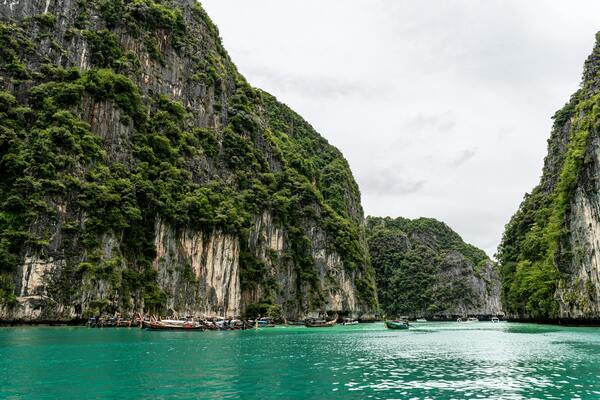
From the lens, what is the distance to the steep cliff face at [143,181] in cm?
5316

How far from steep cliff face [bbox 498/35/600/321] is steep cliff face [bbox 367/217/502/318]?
62325 millimetres

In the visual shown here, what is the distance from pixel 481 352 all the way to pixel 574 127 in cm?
6318

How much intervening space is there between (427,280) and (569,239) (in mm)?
93362

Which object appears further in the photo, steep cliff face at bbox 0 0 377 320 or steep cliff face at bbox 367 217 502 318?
steep cliff face at bbox 367 217 502 318

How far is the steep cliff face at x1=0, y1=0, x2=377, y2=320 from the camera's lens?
174ft

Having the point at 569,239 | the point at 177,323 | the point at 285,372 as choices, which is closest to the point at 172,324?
the point at 177,323

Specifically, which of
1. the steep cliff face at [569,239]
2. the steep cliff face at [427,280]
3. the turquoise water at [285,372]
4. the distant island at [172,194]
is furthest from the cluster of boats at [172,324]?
the steep cliff face at [427,280]

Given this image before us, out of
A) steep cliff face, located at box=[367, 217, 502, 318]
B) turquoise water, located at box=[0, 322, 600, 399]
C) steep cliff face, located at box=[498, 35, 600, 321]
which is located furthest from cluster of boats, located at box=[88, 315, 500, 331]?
steep cliff face, located at box=[367, 217, 502, 318]

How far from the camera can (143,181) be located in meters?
64.9

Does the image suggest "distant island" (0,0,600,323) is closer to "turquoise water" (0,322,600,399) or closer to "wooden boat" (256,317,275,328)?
"wooden boat" (256,317,275,328)

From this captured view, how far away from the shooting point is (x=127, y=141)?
222ft

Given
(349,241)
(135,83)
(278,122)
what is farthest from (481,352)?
(278,122)

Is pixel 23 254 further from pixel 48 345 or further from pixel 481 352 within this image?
pixel 481 352

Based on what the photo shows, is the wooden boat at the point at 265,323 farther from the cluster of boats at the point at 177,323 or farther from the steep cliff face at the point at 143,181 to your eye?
the steep cliff face at the point at 143,181
